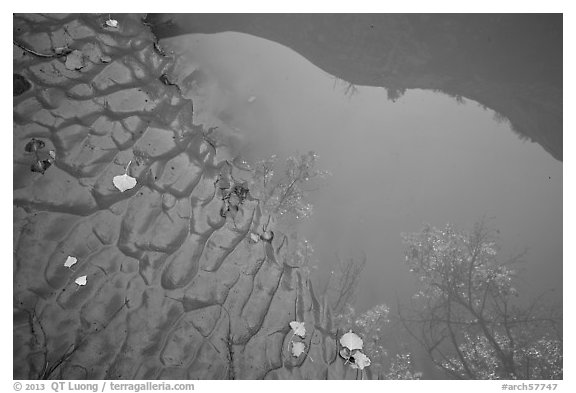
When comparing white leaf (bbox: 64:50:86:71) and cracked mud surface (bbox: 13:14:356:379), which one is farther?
white leaf (bbox: 64:50:86:71)

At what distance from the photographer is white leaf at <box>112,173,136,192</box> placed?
1.76m

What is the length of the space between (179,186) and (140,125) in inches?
20.4

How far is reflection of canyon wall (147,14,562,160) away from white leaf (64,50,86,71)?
721 millimetres

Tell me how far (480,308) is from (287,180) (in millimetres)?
5010

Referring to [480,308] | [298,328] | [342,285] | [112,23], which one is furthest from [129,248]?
[480,308]

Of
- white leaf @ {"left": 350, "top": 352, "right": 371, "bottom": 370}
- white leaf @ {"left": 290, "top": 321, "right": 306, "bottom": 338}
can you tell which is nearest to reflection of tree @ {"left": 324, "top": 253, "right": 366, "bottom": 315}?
white leaf @ {"left": 350, "top": 352, "right": 371, "bottom": 370}

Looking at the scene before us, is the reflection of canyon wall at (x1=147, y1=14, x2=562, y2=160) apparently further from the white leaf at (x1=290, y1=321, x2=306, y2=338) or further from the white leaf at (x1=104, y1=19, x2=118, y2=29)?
the white leaf at (x1=290, y1=321, x2=306, y2=338)

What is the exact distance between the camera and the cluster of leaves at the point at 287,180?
4.07m

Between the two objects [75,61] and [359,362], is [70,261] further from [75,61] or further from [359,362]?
[359,362]

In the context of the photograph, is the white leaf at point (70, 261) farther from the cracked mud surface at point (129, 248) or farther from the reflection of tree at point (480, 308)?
the reflection of tree at point (480, 308)

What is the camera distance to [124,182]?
5.81ft

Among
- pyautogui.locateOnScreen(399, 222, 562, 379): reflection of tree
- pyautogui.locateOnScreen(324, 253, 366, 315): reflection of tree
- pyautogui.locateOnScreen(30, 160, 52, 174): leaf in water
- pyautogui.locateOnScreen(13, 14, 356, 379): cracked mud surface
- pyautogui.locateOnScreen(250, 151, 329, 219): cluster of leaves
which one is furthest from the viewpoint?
pyautogui.locateOnScreen(324, 253, 366, 315): reflection of tree
